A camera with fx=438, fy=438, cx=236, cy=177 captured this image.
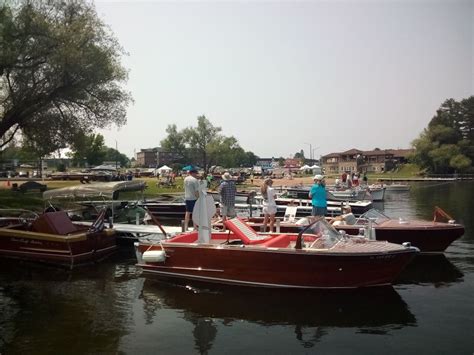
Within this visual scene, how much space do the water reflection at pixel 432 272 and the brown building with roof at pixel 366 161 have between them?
4017 inches

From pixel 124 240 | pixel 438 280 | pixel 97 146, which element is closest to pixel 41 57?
pixel 124 240

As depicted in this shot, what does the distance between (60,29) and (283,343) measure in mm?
24676

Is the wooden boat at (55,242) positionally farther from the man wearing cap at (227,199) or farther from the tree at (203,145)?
the tree at (203,145)

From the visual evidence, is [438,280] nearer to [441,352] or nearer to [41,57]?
[441,352]

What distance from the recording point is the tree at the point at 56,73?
24922mm

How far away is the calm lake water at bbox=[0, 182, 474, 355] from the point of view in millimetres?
7504

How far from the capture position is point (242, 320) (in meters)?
8.75

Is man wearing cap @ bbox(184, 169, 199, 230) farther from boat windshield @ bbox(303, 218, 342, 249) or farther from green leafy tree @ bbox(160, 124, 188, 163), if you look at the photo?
green leafy tree @ bbox(160, 124, 188, 163)

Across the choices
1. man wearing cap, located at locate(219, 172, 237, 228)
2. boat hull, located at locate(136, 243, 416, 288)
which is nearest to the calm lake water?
boat hull, located at locate(136, 243, 416, 288)

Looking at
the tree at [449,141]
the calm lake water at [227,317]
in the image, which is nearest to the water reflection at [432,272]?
the calm lake water at [227,317]

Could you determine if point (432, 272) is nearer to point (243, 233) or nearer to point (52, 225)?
point (243, 233)

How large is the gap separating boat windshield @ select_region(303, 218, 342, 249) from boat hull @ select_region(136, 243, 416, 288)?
1.40 ft

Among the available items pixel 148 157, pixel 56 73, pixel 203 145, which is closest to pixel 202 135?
pixel 203 145

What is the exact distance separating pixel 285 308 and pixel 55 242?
24.7 ft
